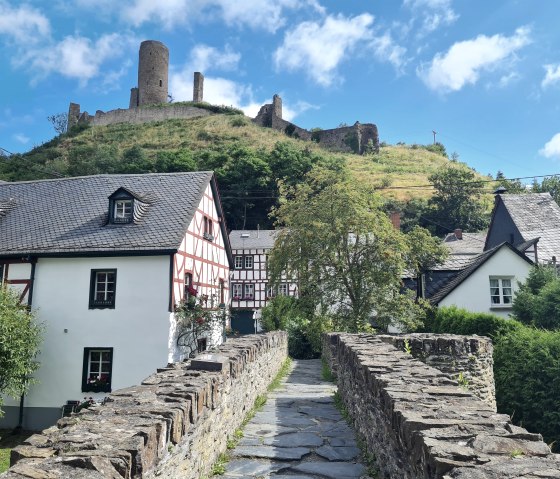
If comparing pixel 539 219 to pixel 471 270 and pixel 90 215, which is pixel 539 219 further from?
pixel 90 215

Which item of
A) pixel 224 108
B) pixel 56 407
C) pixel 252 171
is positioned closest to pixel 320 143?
pixel 224 108

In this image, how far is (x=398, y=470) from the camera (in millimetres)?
3561

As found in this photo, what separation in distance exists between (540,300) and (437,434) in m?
15.7

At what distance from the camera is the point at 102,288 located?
52.1 ft

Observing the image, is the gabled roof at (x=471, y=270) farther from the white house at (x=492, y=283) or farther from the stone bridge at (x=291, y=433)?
the stone bridge at (x=291, y=433)

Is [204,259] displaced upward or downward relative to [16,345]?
upward

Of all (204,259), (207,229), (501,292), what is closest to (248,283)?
(207,229)

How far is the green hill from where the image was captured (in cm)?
4662

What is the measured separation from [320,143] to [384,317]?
6966 cm

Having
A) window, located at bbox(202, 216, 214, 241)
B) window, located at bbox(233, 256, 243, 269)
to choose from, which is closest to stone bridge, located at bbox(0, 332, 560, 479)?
window, located at bbox(202, 216, 214, 241)

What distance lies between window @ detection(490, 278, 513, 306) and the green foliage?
2659mm

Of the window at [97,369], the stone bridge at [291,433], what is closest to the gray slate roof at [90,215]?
the window at [97,369]

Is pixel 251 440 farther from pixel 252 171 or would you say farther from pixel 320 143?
pixel 320 143

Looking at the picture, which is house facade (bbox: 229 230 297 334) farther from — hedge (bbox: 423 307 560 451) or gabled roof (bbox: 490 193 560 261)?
hedge (bbox: 423 307 560 451)
